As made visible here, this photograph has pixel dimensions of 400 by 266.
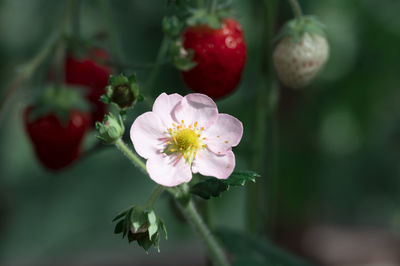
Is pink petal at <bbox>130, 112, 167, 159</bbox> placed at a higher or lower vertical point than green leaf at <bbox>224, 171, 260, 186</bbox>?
higher

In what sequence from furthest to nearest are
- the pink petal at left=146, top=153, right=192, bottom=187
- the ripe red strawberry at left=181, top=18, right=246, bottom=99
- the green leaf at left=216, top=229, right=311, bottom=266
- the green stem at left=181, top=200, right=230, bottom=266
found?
the green leaf at left=216, top=229, right=311, bottom=266 → the ripe red strawberry at left=181, top=18, right=246, bottom=99 → the green stem at left=181, top=200, right=230, bottom=266 → the pink petal at left=146, top=153, right=192, bottom=187

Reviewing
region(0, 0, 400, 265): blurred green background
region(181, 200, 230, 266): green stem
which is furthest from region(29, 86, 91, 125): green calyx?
region(0, 0, 400, 265): blurred green background

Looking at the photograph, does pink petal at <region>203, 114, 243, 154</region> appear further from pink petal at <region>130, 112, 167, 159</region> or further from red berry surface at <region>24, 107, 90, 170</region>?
red berry surface at <region>24, 107, 90, 170</region>

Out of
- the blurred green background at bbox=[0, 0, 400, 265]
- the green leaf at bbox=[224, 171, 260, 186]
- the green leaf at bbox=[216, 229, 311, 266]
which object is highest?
the green leaf at bbox=[224, 171, 260, 186]

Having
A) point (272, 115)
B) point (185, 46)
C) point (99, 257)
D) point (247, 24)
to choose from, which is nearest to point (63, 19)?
point (185, 46)

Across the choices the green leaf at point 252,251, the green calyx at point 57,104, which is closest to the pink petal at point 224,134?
the green leaf at point 252,251

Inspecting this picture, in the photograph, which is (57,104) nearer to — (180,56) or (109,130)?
(180,56)

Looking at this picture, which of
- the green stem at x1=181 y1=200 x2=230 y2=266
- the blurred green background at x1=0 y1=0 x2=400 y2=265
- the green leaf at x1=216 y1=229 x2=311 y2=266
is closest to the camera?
the green stem at x1=181 y1=200 x2=230 y2=266
